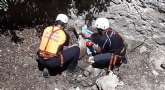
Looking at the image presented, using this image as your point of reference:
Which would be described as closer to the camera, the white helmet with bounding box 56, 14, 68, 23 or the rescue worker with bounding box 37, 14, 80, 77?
the rescue worker with bounding box 37, 14, 80, 77

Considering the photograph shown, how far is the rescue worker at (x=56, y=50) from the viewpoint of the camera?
7.80m

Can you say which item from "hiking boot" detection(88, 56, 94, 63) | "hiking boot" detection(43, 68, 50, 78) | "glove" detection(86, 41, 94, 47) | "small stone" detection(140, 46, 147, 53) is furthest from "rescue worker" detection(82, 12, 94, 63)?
"small stone" detection(140, 46, 147, 53)

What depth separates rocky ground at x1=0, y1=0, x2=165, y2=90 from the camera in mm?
8188

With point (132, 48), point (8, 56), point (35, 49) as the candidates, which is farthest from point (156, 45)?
point (8, 56)

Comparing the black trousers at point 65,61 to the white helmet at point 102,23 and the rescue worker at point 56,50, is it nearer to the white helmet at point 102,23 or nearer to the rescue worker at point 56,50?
the rescue worker at point 56,50

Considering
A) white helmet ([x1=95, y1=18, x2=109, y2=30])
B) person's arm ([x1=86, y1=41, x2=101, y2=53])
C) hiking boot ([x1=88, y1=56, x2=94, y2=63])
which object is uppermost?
white helmet ([x1=95, y1=18, x2=109, y2=30])

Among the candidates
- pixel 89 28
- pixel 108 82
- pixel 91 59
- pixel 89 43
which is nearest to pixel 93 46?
pixel 89 43

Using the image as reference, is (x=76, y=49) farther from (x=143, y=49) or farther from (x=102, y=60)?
(x=143, y=49)

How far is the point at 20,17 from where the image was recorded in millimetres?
8938

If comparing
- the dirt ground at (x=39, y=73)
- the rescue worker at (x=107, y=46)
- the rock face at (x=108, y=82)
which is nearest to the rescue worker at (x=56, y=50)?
the dirt ground at (x=39, y=73)

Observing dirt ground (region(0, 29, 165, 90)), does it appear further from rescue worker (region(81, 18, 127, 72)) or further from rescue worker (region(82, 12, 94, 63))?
rescue worker (region(81, 18, 127, 72))

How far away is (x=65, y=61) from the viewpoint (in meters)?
8.05

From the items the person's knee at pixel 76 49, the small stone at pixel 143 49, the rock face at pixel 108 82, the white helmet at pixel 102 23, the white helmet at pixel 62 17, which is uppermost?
the white helmet at pixel 62 17

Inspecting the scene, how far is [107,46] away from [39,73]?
162 cm
